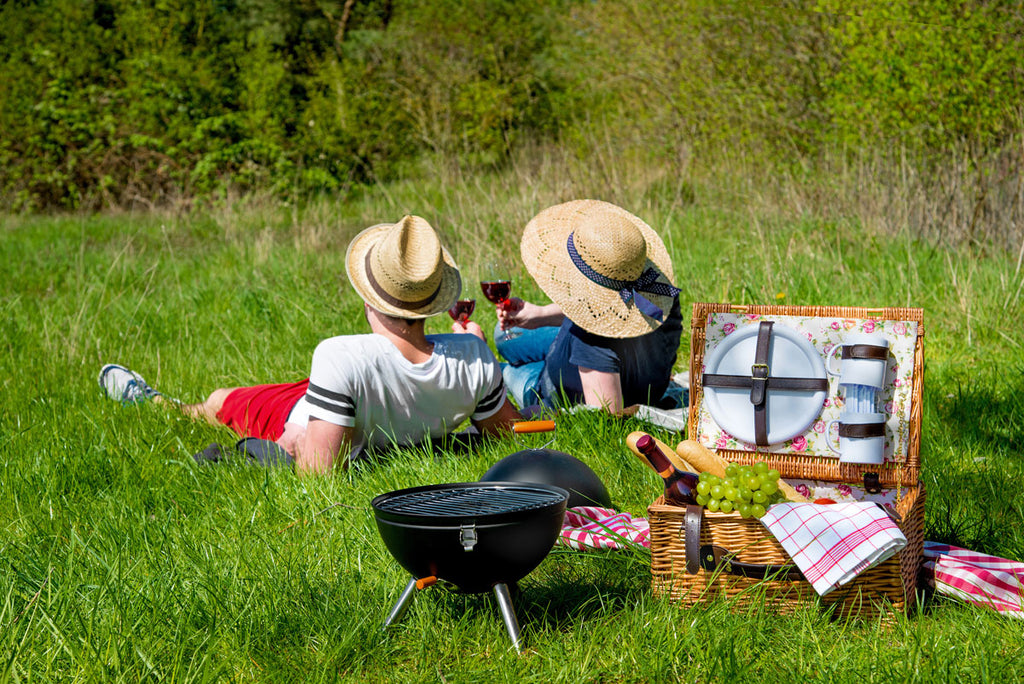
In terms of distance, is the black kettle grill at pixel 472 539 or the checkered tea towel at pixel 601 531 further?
the checkered tea towel at pixel 601 531

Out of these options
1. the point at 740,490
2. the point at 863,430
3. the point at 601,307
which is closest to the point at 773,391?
the point at 863,430

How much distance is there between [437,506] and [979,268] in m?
5.65

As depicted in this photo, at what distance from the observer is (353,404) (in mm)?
3885

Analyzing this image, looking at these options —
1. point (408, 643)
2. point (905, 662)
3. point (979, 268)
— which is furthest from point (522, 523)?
point (979, 268)

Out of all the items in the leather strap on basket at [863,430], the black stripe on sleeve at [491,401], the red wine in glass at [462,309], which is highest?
the red wine in glass at [462,309]

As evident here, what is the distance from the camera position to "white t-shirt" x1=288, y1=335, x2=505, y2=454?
3.82 metres

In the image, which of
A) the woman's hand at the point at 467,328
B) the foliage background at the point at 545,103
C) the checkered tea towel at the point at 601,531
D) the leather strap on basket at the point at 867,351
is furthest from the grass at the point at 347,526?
the foliage background at the point at 545,103

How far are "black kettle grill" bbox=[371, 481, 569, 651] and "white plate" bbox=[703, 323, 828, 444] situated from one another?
73 centimetres

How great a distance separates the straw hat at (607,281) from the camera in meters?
4.29

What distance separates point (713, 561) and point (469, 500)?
0.70 meters

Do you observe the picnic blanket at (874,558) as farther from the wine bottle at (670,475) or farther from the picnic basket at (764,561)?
the wine bottle at (670,475)

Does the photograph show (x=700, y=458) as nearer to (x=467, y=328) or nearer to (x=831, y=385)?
(x=831, y=385)

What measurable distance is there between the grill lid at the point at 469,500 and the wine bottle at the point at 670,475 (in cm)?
26

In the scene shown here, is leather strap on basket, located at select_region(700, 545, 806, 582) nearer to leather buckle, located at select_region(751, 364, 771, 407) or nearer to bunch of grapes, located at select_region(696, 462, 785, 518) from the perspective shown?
bunch of grapes, located at select_region(696, 462, 785, 518)
